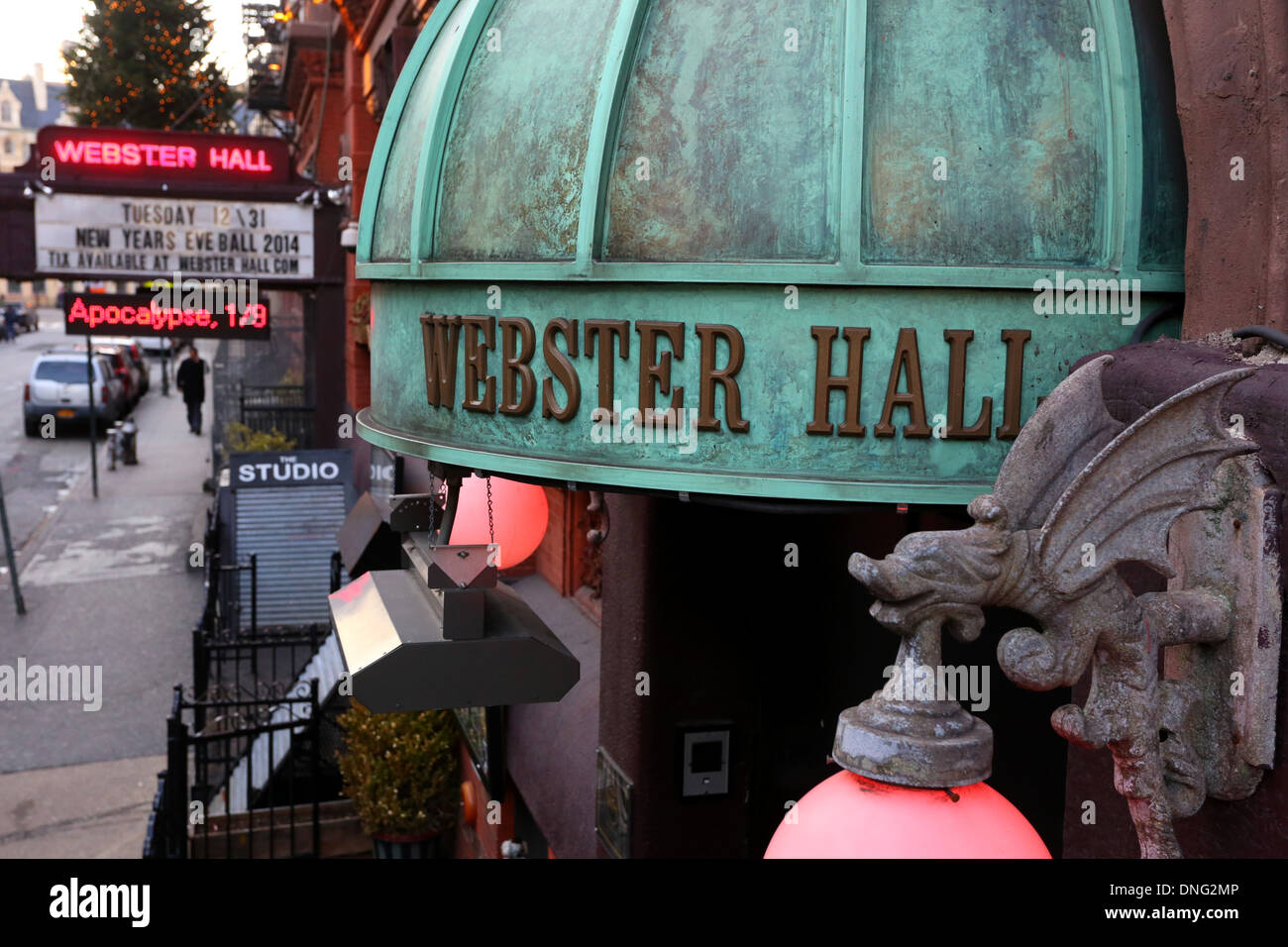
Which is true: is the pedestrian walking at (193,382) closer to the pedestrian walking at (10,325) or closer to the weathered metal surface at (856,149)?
the weathered metal surface at (856,149)

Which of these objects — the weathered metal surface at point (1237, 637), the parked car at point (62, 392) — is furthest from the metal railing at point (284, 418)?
the weathered metal surface at point (1237, 637)

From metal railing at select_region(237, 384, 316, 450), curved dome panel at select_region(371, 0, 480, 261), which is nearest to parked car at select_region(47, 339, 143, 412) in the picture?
metal railing at select_region(237, 384, 316, 450)

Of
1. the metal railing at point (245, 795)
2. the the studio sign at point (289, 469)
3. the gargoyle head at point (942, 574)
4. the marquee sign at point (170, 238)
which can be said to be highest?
the marquee sign at point (170, 238)

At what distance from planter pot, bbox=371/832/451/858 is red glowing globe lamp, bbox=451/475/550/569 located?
210 inches

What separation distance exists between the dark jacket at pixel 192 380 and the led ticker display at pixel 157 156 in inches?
780

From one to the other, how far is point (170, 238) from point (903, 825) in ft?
42.5

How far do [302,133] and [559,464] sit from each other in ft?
87.2

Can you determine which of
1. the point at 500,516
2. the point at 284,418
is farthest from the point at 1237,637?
the point at 284,418

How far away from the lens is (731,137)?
281cm

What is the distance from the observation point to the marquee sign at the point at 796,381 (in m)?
2.81

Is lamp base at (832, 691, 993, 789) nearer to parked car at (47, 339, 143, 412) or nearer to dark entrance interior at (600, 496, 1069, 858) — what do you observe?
dark entrance interior at (600, 496, 1069, 858)

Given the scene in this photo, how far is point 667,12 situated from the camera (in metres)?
3.00

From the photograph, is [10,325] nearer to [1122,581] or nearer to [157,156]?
[157,156]

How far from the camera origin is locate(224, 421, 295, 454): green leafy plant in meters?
19.0
